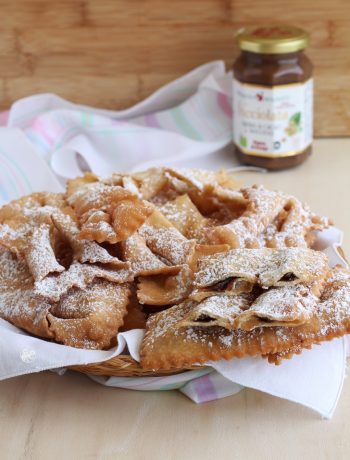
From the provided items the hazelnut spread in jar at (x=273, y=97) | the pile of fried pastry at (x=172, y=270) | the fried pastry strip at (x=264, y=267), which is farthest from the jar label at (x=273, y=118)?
the fried pastry strip at (x=264, y=267)

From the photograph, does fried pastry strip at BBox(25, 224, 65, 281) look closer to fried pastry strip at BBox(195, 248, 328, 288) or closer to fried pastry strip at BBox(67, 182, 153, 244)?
fried pastry strip at BBox(67, 182, 153, 244)

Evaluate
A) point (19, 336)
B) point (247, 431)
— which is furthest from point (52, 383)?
A: point (247, 431)

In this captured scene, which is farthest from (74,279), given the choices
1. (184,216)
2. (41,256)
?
(184,216)

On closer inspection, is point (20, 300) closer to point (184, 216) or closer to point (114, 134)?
point (184, 216)

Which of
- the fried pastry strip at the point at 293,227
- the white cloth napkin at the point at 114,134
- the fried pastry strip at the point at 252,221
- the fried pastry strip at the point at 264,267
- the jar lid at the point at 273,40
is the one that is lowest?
the white cloth napkin at the point at 114,134

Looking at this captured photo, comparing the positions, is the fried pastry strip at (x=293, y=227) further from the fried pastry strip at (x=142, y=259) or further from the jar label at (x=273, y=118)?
the jar label at (x=273, y=118)
